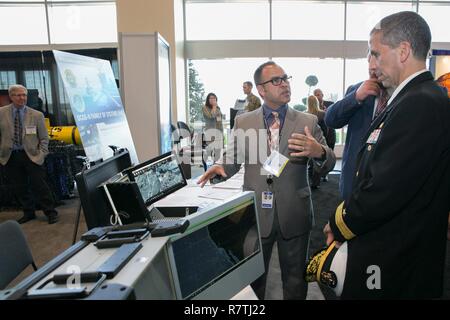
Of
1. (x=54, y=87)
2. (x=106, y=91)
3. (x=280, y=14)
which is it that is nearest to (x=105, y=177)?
(x=106, y=91)

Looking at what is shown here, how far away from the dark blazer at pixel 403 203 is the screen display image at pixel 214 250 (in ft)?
1.04

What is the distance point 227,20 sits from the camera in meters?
8.09

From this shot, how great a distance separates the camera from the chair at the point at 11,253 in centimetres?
172

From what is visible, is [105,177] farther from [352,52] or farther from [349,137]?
[352,52]

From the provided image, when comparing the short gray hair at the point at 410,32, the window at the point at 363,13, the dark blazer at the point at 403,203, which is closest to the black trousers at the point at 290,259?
the dark blazer at the point at 403,203

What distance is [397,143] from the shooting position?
40.0 inches

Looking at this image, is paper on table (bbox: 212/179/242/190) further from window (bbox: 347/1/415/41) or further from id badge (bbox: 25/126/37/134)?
window (bbox: 347/1/415/41)

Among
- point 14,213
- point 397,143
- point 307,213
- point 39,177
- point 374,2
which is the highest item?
point 374,2

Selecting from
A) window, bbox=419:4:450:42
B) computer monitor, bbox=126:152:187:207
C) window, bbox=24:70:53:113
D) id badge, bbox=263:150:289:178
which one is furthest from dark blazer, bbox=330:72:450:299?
window, bbox=419:4:450:42

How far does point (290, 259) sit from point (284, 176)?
453 mm

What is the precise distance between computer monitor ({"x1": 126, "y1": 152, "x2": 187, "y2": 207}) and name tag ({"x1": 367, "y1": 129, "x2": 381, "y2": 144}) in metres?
0.89

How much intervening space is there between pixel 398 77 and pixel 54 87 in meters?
7.87

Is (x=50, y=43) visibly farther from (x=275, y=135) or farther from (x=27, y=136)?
(x=275, y=135)

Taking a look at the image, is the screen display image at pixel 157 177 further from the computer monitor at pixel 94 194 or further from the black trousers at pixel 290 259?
the black trousers at pixel 290 259
